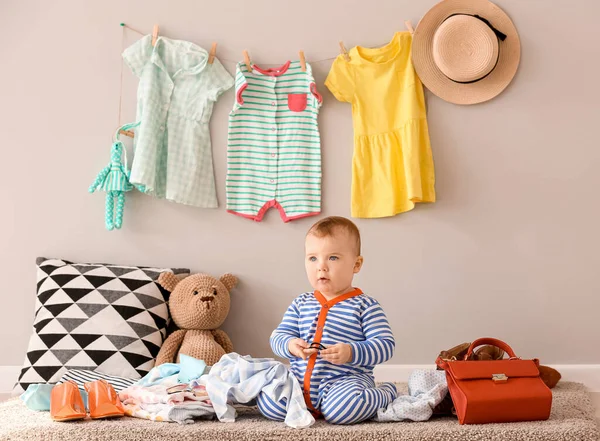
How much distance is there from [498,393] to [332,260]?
49 cm

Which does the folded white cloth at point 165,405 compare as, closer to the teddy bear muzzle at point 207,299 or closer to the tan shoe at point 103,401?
the tan shoe at point 103,401

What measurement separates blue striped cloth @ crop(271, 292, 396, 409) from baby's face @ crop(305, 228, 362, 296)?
6 cm

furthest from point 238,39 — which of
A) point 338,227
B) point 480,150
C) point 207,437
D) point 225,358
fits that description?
point 207,437

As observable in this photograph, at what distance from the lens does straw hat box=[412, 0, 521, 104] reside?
92.0 inches

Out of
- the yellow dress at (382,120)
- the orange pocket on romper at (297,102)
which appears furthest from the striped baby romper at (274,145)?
the yellow dress at (382,120)

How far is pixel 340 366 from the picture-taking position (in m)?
1.56

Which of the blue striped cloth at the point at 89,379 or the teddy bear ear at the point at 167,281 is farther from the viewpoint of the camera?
the teddy bear ear at the point at 167,281

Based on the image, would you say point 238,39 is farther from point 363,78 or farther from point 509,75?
point 509,75

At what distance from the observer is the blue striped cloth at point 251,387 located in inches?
58.4

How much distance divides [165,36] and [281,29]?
1.46ft

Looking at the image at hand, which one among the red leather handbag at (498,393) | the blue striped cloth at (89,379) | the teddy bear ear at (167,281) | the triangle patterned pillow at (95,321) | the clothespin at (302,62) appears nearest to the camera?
the red leather handbag at (498,393)

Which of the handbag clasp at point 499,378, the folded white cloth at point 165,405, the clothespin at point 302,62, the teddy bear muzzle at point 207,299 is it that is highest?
the clothespin at point 302,62

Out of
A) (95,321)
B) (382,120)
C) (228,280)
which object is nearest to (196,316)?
(228,280)

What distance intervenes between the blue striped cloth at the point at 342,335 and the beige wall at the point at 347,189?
2.49 feet
